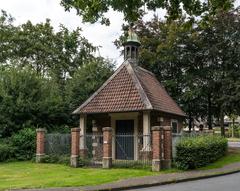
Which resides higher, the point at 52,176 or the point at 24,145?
the point at 24,145

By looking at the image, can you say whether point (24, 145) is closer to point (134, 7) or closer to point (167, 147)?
point (167, 147)

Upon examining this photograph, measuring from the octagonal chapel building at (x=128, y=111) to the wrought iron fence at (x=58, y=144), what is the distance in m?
0.95

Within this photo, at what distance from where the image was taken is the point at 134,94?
25594mm

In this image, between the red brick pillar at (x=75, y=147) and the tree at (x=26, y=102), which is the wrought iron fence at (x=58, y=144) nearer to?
the red brick pillar at (x=75, y=147)

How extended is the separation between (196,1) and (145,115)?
15201mm

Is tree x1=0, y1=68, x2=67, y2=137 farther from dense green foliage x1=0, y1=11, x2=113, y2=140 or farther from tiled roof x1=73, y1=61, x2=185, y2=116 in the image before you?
tiled roof x1=73, y1=61, x2=185, y2=116

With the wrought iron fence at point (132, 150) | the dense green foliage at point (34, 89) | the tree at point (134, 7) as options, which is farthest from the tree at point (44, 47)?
the tree at point (134, 7)

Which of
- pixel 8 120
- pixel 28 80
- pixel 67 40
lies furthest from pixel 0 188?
pixel 67 40

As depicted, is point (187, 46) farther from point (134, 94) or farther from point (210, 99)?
point (134, 94)

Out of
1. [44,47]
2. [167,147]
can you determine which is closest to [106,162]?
[167,147]

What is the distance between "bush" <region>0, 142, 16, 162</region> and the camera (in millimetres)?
26312

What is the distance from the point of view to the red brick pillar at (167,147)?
21.5m

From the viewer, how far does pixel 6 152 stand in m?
26.5

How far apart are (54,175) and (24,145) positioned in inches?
342
